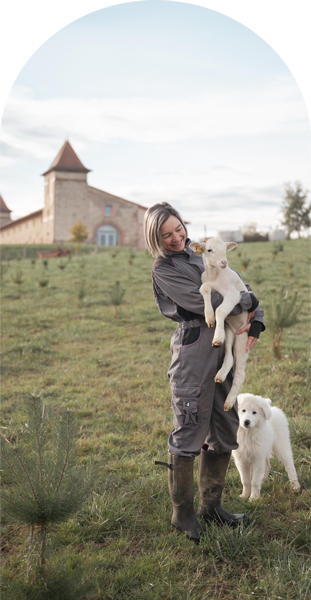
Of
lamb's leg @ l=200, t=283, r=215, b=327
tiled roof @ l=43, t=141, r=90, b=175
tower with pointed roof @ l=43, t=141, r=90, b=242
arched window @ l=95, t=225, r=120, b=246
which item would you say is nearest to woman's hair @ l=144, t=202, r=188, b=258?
lamb's leg @ l=200, t=283, r=215, b=327

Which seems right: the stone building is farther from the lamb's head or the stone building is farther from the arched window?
the lamb's head

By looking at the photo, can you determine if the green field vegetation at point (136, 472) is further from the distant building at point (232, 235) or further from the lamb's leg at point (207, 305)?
the distant building at point (232, 235)

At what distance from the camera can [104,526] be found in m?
3.19

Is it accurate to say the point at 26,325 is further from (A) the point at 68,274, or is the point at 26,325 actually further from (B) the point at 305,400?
(A) the point at 68,274

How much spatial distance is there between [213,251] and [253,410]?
1440 mm

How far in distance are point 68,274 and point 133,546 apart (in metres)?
15.9

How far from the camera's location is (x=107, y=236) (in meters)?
50.0

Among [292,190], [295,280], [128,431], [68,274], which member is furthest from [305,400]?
[292,190]

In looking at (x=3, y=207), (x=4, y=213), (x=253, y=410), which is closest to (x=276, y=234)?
(x=253, y=410)

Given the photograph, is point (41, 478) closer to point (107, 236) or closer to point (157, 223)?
point (157, 223)

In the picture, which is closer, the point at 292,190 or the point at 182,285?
the point at 182,285

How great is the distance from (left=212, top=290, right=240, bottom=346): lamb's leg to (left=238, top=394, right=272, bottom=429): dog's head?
3.59ft

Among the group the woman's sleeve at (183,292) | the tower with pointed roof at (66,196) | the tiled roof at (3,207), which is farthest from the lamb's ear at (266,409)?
the tiled roof at (3,207)

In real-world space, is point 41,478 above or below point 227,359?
below
